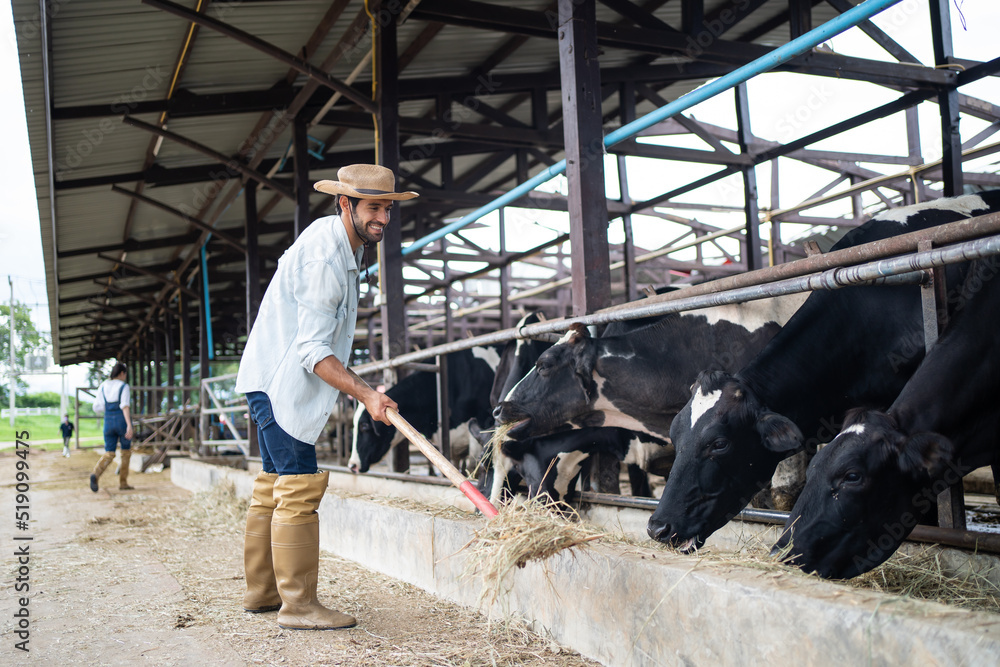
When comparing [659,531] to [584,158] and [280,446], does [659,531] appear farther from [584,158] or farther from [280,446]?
[584,158]

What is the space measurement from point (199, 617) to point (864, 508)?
2552 millimetres

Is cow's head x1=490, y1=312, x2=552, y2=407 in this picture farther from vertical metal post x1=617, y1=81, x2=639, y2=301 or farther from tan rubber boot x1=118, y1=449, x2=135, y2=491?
tan rubber boot x1=118, y1=449, x2=135, y2=491

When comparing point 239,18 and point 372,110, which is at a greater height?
point 239,18

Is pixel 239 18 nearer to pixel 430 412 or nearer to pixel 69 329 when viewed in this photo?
pixel 430 412

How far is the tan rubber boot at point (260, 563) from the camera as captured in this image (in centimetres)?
329

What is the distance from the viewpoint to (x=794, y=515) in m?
→ 2.41

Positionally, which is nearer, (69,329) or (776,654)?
(776,654)

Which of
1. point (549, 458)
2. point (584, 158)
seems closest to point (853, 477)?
point (549, 458)

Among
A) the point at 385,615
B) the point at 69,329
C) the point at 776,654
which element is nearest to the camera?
the point at 776,654

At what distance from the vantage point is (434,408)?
7.21 meters

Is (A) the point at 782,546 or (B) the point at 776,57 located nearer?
(A) the point at 782,546

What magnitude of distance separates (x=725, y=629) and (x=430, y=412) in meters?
5.30

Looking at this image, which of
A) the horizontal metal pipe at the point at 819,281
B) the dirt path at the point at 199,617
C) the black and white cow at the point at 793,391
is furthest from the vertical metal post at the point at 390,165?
the black and white cow at the point at 793,391

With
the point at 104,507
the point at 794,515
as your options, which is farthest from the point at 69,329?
the point at 794,515
